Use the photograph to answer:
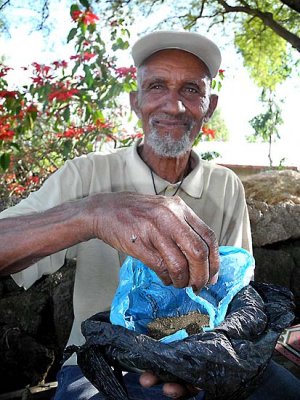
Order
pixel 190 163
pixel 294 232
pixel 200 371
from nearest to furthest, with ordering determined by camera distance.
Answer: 1. pixel 200 371
2. pixel 190 163
3. pixel 294 232

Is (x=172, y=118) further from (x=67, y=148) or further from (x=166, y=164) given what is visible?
(x=67, y=148)

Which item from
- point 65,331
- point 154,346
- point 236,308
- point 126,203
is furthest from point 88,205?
point 65,331

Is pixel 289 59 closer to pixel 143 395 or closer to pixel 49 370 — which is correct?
pixel 49 370

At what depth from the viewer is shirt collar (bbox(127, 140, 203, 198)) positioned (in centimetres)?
185

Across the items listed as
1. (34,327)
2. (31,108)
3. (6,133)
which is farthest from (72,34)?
(34,327)

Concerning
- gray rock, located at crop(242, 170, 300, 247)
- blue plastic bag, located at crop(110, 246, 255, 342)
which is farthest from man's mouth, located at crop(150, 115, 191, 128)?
gray rock, located at crop(242, 170, 300, 247)

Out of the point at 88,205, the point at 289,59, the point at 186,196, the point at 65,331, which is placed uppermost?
the point at 289,59

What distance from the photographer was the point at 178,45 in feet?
5.93

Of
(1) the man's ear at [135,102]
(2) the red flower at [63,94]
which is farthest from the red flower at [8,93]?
(1) the man's ear at [135,102]

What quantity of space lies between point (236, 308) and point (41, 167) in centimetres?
324

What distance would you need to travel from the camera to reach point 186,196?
6.16 feet

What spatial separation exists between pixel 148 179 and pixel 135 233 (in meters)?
0.92

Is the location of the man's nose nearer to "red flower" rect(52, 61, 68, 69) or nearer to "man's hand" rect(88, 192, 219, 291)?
"man's hand" rect(88, 192, 219, 291)

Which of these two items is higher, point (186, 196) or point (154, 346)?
point (186, 196)
